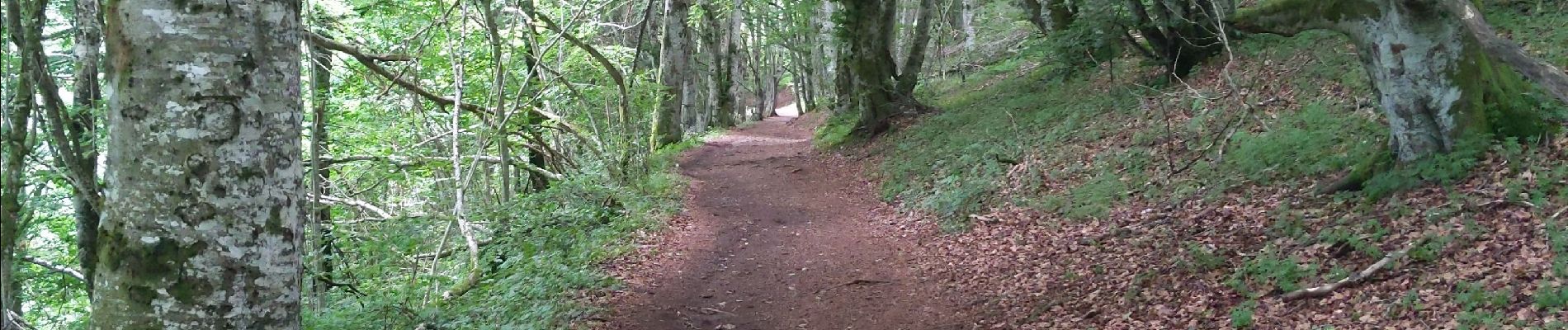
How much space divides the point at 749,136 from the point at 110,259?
22.0 meters

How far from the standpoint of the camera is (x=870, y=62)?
16.0m

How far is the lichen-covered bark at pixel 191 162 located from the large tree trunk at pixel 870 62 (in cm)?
1362

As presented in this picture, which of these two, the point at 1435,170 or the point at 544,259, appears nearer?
the point at 1435,170

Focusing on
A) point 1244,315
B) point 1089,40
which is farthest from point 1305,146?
point 1089,40

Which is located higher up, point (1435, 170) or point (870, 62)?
point (870, 62)

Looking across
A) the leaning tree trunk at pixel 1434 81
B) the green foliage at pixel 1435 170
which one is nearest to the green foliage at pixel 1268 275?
the green foliage at pixel 1435 170

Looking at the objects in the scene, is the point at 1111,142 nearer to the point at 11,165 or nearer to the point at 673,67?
the point at 11,165

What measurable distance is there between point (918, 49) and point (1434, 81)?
33.1 ft

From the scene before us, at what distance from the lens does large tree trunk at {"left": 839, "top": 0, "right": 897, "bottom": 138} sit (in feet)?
51.7

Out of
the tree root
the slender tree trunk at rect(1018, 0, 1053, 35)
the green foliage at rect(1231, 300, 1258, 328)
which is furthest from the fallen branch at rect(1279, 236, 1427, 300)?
the slender tree trunk at rect(1018, 0, 1053, 35)

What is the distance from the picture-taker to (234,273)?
2539 millimetres

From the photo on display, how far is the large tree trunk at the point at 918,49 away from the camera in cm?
1586

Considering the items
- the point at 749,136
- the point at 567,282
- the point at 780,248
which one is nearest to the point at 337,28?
the point at 567,282

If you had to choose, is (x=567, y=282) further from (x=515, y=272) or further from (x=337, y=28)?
(x=337, y=28)
